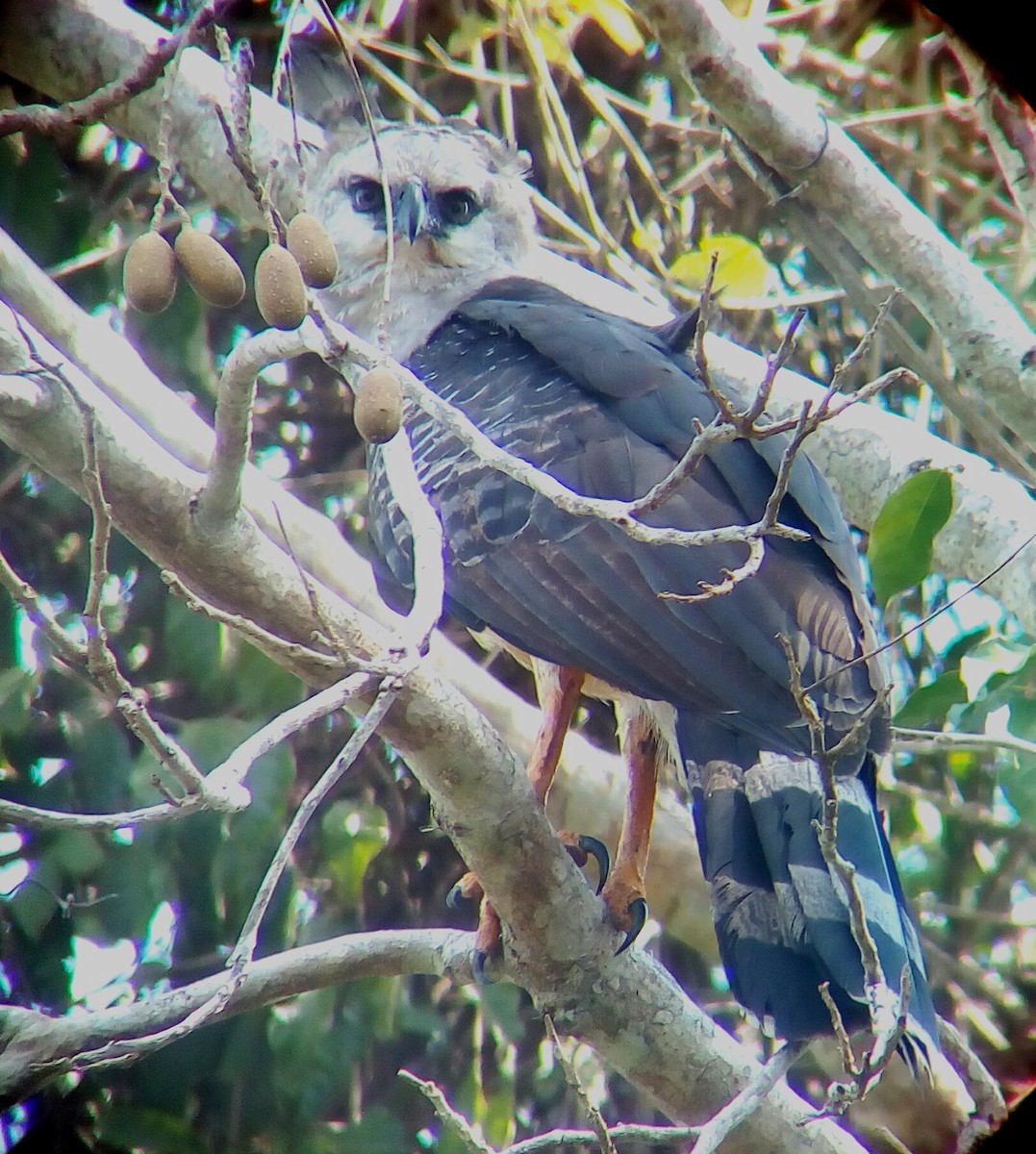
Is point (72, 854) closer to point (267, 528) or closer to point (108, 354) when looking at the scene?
point (267, 528)

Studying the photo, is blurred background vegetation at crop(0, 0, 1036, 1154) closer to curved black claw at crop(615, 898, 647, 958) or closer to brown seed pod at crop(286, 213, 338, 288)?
curved black claw at crop(615, 898, 647, 958)

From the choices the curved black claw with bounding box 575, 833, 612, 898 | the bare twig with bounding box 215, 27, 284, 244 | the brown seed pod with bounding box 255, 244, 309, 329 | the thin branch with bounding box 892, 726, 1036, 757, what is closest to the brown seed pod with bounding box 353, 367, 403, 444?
the brown seed pod with bounding box 255, 244, 309, 329

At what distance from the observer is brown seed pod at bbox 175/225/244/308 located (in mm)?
1577

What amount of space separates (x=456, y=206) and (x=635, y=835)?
6.44ft

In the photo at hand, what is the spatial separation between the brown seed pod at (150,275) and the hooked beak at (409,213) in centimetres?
222

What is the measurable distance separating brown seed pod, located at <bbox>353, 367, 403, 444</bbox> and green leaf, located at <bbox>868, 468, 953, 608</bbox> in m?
1.11

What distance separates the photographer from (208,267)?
1576 millimetres

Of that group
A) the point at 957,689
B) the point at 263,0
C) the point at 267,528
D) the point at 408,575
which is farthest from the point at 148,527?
the point at 263,0

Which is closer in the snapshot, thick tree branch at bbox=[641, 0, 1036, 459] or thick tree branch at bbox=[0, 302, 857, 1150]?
thick tree branch at bbox=[0, 302, 857, 1150]

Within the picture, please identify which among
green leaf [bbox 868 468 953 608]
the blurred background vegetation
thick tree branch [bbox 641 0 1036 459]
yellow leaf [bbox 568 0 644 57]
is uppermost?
thick tree branch [bbox 641 0 1036 459]

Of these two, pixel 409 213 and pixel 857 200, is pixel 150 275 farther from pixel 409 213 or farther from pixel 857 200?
pixel 409 213

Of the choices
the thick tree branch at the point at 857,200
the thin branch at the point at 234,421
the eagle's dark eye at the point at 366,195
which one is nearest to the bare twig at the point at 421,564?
the thin branch at the point at 234,421

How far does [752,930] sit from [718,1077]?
16.8 inches

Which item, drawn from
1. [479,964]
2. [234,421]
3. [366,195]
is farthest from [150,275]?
[366,195]
